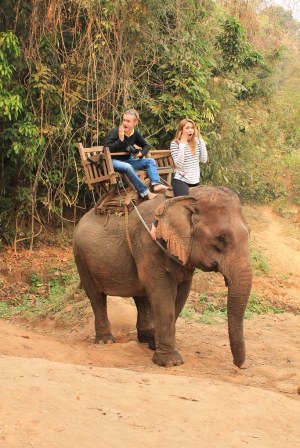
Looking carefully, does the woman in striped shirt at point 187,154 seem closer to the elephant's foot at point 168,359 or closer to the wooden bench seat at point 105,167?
the wooden bench seat at point 105,167

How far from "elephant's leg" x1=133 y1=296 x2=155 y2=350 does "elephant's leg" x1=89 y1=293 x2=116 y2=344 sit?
14.2 inches

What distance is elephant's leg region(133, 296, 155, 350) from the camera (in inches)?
350

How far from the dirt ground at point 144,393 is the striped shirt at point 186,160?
197 cm

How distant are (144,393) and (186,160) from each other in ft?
11.9

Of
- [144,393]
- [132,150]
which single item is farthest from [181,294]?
[144,393]

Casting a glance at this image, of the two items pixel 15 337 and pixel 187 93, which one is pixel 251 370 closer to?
pixel 15 337

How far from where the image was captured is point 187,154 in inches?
335

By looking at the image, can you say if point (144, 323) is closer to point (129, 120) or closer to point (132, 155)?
point (132, 155)

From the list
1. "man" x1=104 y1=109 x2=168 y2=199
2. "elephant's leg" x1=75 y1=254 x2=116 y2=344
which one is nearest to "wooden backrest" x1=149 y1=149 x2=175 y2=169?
"man" x1=104 y1=109 x2=168 y2=199

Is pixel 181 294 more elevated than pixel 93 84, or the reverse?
pixel 93 84

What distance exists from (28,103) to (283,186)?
41.6 ft

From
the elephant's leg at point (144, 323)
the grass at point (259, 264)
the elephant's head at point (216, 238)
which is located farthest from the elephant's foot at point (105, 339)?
the grass at point (259, 264)

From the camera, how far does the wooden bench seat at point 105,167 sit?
8.30 metres

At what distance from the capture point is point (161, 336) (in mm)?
7949
